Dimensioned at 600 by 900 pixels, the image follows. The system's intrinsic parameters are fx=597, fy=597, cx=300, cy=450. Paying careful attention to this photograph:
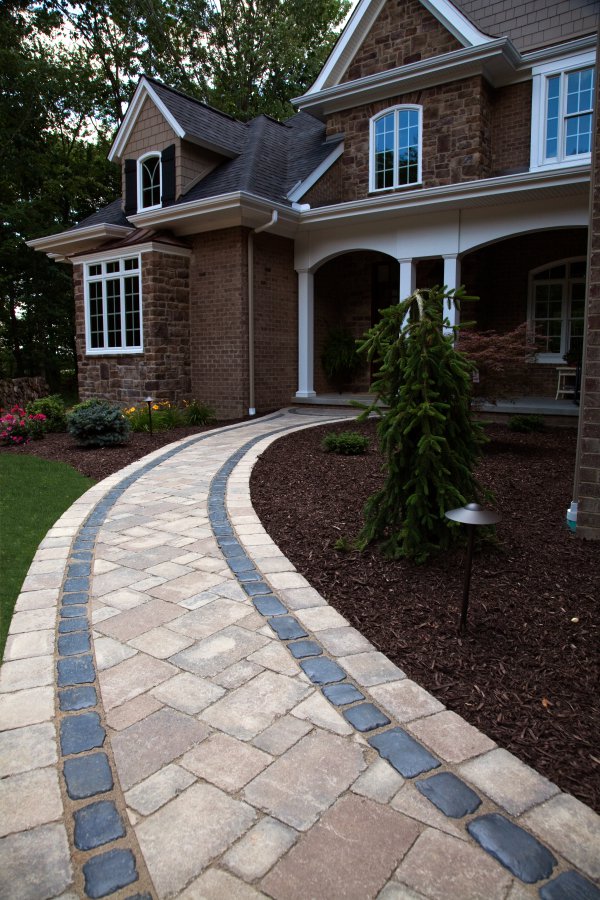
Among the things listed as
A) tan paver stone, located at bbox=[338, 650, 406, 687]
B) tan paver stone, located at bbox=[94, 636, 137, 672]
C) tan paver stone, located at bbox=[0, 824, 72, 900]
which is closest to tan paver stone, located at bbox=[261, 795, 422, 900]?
tan paver stone, located at bbox=[0, 824, 72, 900]

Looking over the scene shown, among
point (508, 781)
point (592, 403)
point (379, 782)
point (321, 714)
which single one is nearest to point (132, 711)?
point (321, 714)

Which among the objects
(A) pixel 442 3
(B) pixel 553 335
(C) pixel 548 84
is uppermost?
(A) pixel 442 3

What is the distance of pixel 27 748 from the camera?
201cm

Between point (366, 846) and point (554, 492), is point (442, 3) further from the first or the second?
point (366, 846)

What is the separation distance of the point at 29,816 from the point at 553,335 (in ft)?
40.0

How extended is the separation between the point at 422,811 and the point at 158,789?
0.78m

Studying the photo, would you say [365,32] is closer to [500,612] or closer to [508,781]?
[500,612]

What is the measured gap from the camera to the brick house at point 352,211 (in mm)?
10281

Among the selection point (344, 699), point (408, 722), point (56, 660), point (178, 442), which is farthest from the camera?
point (178, 442)

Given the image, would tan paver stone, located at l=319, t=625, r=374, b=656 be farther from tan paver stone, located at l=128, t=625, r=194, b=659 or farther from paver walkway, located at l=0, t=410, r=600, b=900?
tan paver stone, located at l=128, t=625, r=194, b=659

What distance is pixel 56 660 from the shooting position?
2600 mm

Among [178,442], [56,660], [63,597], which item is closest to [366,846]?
[56,660]

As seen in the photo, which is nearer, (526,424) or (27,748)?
(27,748)

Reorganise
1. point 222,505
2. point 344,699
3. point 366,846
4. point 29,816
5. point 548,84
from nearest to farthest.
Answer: point 366,846 → point 29,816 → point 344,699 → point 222,505 → point 548,84
